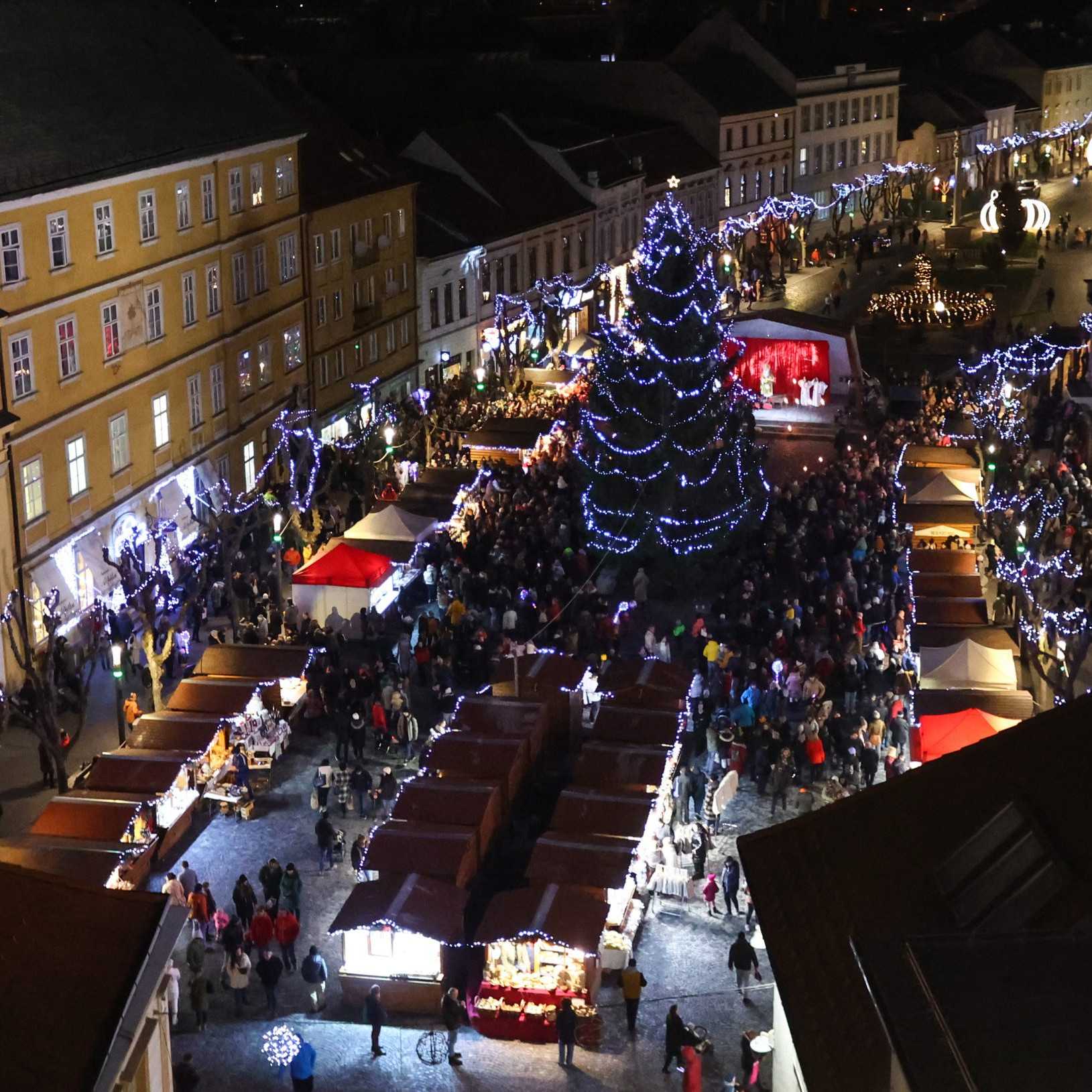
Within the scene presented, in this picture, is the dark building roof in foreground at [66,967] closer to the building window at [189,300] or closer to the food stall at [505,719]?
the food stall at [505,719]

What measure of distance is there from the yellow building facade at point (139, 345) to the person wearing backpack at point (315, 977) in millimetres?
12217

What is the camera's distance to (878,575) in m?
34.3

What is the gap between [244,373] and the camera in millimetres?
41406

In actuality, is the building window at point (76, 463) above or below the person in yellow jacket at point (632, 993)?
above

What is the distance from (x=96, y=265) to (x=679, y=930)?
59.8 feet

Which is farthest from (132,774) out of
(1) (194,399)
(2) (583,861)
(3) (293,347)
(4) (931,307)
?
(4) (931,307)

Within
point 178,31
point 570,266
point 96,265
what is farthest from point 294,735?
point 570,266

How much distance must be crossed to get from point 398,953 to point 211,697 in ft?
24.0

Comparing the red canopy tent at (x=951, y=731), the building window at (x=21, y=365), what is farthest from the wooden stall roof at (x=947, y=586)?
the building window at (x=21, y=365)

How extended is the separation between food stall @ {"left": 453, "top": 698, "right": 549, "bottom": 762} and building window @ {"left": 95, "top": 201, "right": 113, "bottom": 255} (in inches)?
512

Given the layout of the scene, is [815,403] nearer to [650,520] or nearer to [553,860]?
[650,520]

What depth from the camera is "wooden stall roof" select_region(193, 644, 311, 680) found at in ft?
91.6

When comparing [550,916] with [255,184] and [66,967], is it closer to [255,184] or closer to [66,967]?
[66,967]

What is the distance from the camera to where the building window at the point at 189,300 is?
38.2 m
